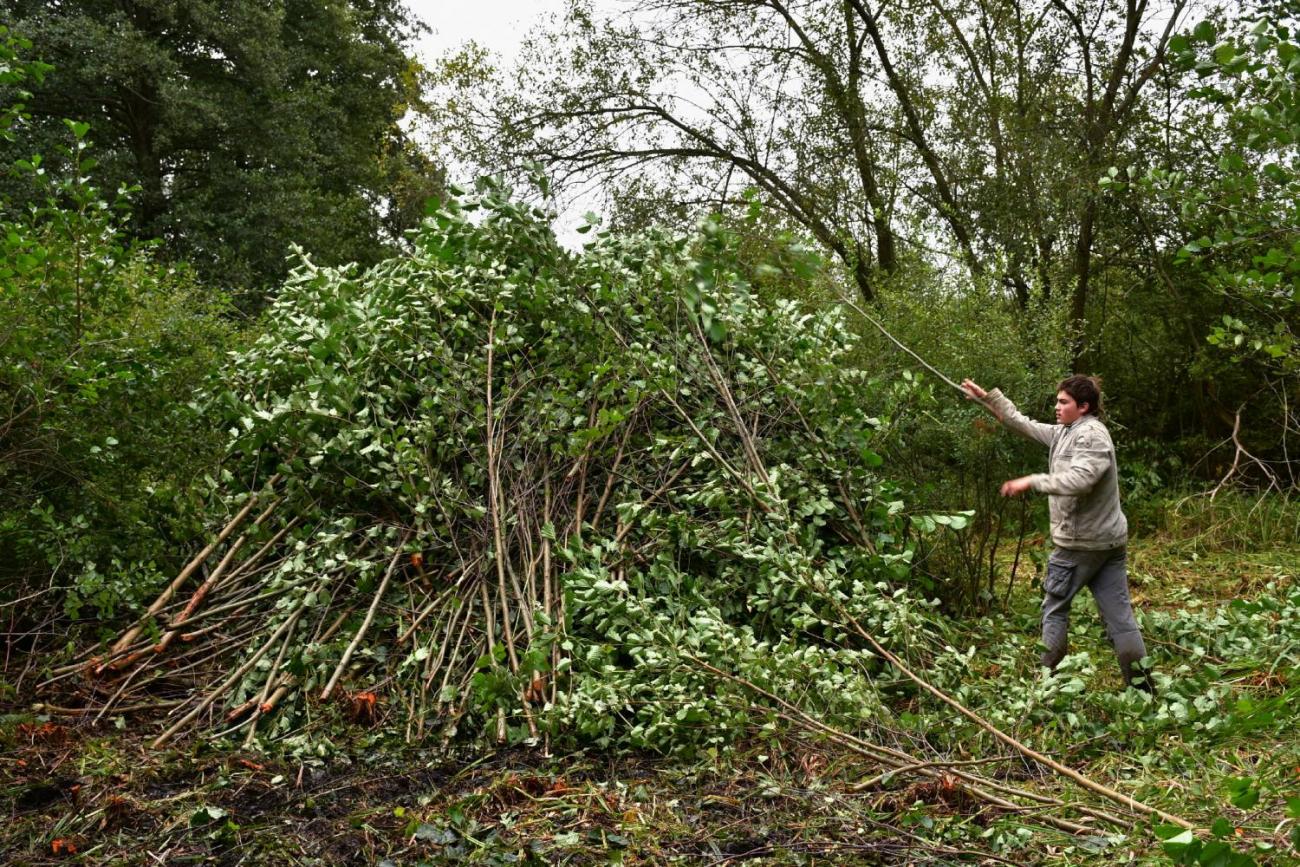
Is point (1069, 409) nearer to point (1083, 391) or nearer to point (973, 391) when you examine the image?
point (1083, 391)

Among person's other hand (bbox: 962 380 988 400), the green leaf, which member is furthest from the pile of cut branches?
the green leaf

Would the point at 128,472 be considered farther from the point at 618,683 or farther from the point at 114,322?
the point at 618,683

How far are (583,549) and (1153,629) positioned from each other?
3.13m

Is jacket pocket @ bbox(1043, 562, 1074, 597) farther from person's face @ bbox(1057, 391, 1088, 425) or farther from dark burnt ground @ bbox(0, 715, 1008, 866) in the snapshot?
dark burnt ground @ bbox(0, 715, 1008, 866)

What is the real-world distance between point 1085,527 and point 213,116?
52.8ft

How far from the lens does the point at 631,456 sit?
5441 mm

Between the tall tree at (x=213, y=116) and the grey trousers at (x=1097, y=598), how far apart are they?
1464cm

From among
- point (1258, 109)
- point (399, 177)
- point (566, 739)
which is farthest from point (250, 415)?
point (399, 177)

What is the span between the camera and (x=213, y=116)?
17.1m

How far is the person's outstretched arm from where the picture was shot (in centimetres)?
529

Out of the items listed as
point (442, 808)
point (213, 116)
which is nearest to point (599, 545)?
point (442, 808)

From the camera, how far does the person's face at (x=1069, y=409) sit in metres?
4.97

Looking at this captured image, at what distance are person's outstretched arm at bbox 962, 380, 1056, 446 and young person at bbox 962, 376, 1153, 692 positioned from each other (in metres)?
0.15

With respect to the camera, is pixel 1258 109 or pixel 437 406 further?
pixel 437 406
